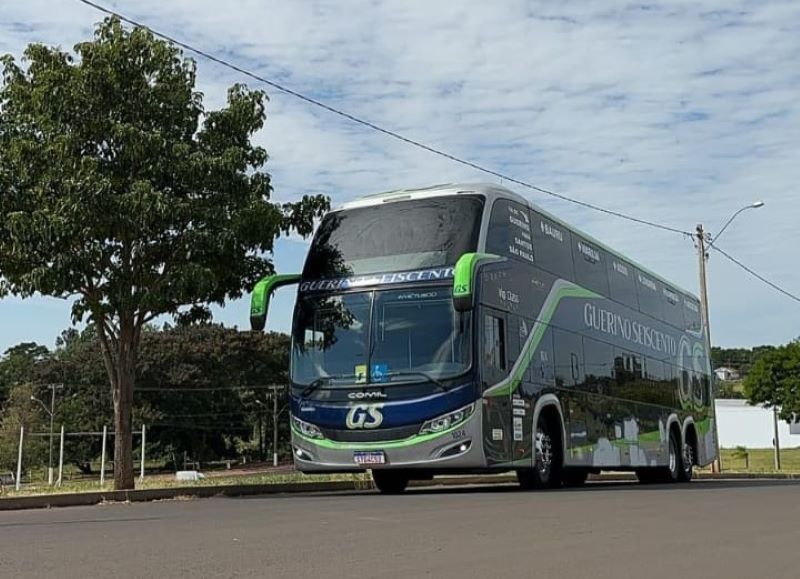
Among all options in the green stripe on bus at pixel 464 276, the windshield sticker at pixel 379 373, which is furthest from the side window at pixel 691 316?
the windshield sticker at pixel 379 373

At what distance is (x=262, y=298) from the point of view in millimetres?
14828

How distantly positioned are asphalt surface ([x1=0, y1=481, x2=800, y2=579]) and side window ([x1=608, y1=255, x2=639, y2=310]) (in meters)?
7.35

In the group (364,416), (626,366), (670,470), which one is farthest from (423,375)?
(670,470)

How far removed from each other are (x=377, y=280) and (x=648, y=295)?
378 inches

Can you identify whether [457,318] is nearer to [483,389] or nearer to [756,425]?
[483,389]

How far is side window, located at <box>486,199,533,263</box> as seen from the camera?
1436cm

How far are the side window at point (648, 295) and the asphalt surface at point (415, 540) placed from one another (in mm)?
8860

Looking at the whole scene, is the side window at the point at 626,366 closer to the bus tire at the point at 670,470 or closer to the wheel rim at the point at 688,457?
the bus tire at the point at 670,470

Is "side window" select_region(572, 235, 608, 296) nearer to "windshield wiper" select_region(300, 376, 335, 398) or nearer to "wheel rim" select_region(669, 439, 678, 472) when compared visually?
"wheel rim" select_region(669, 439, 678, 472)

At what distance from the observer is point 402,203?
14578 millimetres

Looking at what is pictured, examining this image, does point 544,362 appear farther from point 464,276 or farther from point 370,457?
point 370,457

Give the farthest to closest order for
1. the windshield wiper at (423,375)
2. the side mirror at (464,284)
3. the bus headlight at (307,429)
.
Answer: the bus headlight at (307,429)
the windshield wiper at (423,375)
the side mirror at (464,284)

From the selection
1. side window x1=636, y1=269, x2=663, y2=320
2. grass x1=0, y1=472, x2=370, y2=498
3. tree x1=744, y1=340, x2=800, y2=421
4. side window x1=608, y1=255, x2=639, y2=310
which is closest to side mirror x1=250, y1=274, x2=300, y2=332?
grass x1=0, y1=472, x2=370, y2=498

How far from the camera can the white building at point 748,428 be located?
8244 centimetres
